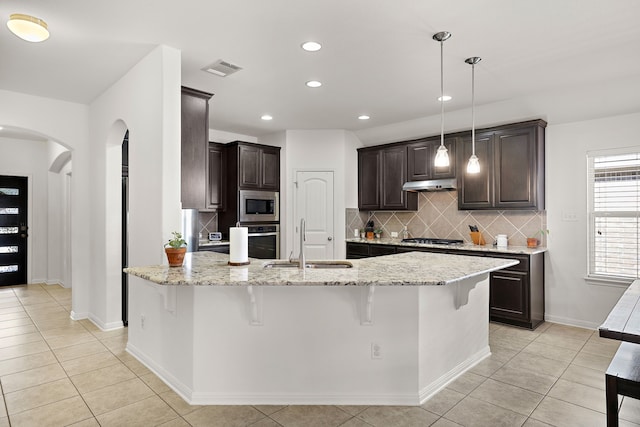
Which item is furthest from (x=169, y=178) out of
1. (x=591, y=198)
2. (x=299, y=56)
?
(x=591, y=198)

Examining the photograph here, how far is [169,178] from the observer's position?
3029 mm

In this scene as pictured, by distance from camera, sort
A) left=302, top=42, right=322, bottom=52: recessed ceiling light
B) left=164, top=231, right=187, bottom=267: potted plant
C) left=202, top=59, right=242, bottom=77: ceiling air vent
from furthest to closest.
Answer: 1. left=202, top=59, right=242, bottom=77: ceiling air vent
2. left=302, top=42, right=322, bottom=52: recessed ceiling light
3. left=164, top=231, right=187, bottom=267: potted plant

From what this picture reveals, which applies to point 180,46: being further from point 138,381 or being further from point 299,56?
point 138,381

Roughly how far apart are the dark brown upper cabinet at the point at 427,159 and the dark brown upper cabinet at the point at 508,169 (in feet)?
0.54

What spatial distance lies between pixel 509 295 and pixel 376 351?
8.17 feet

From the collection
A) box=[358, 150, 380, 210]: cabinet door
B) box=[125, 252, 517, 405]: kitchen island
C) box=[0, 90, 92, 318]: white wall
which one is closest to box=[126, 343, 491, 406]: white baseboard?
box=[125, 252, 517, 405]: kitchen island

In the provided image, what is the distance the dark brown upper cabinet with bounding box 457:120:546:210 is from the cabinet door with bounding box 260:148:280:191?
275cm

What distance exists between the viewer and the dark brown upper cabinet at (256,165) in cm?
559

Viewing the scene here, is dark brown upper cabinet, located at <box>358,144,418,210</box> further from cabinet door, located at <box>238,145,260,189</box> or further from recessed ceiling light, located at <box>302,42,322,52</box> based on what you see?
recessed ceiling light, located at <box>302,42,322,52</box>

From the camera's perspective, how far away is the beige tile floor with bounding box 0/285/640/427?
93.4 inches

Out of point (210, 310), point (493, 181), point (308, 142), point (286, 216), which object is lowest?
point (210, 310)

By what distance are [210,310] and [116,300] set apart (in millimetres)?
2222

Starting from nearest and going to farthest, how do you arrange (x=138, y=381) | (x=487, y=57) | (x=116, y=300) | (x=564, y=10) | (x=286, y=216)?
(x=564, y=10), (x=138, y=381), (x=487, y=57), (x=116, y=300), (x=286, y=216)

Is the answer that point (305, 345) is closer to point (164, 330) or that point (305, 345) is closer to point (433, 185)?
point (164, 330)
